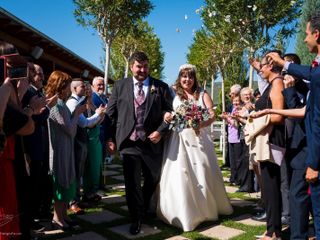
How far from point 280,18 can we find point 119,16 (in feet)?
23.9

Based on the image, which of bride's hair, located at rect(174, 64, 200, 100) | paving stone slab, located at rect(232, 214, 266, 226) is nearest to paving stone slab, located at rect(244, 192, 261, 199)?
paving stone slab, located at rect(232, 214, 266, 226)

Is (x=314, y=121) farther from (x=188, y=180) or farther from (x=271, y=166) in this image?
(x=188, y=180)

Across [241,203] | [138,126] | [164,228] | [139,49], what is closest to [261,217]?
[241,203]

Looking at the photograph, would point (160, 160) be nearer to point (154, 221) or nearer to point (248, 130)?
point (154, 221)

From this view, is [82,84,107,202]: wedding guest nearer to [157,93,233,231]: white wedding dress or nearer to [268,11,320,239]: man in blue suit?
[157,93,233,231]: white wedding dress

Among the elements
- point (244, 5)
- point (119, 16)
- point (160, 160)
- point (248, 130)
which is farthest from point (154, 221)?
point (119, 16)

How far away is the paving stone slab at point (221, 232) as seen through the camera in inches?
→ 170

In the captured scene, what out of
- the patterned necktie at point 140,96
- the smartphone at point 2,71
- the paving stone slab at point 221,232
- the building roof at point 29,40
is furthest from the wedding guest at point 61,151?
the building roof at point 29,40

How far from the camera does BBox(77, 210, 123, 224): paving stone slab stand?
4.99 metres

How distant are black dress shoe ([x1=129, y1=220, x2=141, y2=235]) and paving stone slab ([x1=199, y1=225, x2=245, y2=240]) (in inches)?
31.3

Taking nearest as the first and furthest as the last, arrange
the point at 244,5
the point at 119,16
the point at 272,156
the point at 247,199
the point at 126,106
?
the point at 272,156
the point at 126,106
the point at 247,199
the point at 244,5
the point at 119,16

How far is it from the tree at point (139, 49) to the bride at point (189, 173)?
2145 centimetres

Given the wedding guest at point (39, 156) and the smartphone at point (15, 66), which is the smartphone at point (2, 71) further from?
the wedding guest at point (39, 156)

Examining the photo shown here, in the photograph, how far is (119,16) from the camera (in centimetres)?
1672
